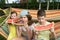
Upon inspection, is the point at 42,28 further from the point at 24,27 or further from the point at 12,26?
the point at 12,26

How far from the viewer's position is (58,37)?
633 centimetres

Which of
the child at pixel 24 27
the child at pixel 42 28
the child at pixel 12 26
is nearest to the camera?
the child at pixel 42 28

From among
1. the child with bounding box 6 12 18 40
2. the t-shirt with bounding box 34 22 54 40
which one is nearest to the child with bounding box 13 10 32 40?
the child with bounding box 6 12 18 40

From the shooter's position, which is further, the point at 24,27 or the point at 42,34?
the point at 24,27

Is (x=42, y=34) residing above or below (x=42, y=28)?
below

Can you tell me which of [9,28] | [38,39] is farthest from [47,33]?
[9,28]

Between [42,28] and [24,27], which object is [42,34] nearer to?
[42,28]

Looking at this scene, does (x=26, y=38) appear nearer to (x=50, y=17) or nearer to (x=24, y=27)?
(x=24, y=27)

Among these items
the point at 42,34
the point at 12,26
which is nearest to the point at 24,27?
the point at 12,26

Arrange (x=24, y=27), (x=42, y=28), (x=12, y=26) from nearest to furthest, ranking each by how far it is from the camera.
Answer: (x=42, y=28) < (x=24, y=27) < (x=12, y=26)

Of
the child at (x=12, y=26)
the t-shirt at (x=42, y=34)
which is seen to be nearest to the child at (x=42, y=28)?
the t-shirt at (x=42, y=34)

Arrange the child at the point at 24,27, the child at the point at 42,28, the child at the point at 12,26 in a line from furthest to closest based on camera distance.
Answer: the child at the point at 12,26 < the child at the point at 24,27 < the child at the point at 42,28

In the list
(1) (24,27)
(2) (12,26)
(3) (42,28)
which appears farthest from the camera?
(2) (12,26)

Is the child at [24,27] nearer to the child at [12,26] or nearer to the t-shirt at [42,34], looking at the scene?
the child at [12,26]
